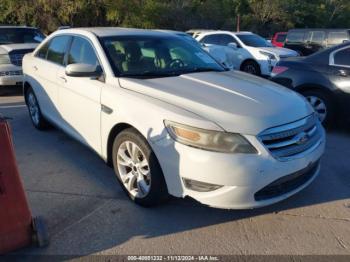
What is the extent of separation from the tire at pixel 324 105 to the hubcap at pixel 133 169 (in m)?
3.59

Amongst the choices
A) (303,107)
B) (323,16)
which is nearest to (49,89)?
(303,107)

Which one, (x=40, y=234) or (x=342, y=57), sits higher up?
(x=342, y=57)

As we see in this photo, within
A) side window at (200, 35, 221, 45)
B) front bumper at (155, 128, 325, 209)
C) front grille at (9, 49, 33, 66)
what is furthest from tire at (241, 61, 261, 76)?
front bumper at (155, 128, 325, 209)

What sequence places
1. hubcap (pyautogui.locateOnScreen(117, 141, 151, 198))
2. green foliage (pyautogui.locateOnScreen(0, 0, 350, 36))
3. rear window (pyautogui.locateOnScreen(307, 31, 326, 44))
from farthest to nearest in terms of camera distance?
green foliage (pyautogui.locateOnScreen(0, 0, 350, 36))
rear window (pyautogui.locateOnScreen(307, 31, 326, 44))
hubcap (pyautogui.locateOnScreen(117, 141, 151, 198))

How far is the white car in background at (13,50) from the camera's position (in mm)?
→ 8820

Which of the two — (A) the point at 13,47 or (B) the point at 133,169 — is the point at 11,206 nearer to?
(B) the point at 133,169

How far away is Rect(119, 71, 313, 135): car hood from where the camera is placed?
3100mm

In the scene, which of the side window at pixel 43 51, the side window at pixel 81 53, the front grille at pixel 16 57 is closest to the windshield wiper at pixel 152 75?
the side window at pixel 81 53

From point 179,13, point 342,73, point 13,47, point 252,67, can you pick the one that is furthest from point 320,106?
point 179,13

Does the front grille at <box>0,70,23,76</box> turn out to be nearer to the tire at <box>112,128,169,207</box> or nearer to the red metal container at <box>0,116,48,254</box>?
the tire at <box>112,128,169,207</box>

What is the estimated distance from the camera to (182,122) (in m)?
3.07

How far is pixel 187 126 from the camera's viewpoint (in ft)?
10.00

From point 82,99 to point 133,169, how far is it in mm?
1112

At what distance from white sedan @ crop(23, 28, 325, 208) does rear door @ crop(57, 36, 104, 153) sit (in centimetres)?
1
